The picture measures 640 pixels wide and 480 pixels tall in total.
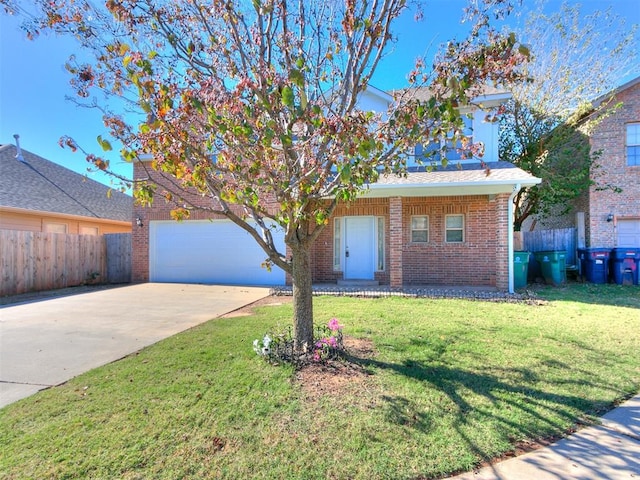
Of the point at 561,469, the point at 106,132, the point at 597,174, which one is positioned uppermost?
the point at 597,174

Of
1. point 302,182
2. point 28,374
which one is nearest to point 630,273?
point 302,182

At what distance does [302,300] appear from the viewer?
4277 millimetres

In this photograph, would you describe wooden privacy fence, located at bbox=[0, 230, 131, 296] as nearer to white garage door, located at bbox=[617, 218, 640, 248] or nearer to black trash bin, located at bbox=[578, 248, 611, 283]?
black trash bin, located at bbox=[578, 248, 611, 283]

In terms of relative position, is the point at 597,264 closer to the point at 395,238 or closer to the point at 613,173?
the point at 613,173

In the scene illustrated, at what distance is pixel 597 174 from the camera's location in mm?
12289

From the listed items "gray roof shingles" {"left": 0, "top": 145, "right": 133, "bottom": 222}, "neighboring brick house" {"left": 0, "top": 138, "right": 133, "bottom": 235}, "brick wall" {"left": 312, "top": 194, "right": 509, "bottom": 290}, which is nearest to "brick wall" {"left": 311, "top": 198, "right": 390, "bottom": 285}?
"brick wall" {"left": 312, "top": 194, "right": 509, "bottom": 290}

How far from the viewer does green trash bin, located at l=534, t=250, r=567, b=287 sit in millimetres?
10782

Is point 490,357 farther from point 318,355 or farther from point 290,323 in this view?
point 290,323

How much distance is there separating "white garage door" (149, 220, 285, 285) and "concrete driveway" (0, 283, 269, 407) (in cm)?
134

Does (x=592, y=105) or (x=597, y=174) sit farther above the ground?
(x=592, y=105)

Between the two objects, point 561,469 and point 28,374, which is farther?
point 28,374

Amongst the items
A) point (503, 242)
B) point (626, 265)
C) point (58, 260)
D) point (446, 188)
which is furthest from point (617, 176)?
point (58, 260)

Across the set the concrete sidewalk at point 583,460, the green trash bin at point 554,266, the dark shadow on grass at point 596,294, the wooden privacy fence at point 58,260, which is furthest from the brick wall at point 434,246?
the concrete sidewalk at point 583,460

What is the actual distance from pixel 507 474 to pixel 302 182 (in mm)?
2883
